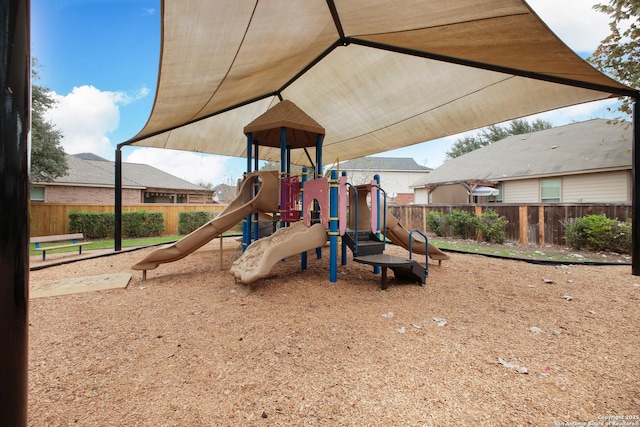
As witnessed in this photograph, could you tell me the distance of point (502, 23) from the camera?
123 inches

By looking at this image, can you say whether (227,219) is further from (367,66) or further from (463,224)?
(463,224)

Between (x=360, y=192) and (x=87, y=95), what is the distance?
1881 centimetres

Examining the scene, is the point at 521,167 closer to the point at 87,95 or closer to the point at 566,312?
the point at 566,312

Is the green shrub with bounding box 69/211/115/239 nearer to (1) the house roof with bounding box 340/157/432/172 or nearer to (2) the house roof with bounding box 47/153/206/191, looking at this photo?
(2) the house roof with bounding box 47/153/206/191

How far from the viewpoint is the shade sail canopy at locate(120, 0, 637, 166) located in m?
3.22

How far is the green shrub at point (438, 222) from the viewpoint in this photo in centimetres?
1190

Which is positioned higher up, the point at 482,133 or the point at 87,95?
the point at 482,133

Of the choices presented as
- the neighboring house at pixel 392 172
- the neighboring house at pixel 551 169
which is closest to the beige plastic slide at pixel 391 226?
the neighboring house at pixel 551 169

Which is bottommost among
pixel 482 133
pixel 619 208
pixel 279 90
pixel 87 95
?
pixel 619 208

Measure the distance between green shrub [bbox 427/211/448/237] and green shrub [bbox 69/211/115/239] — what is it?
573 inches

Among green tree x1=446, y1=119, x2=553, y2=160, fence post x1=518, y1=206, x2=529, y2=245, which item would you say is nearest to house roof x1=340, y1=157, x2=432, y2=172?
green tree x1=446, y1=119, x2=553, y2=160

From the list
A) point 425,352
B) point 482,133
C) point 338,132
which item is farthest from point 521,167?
point 482,133

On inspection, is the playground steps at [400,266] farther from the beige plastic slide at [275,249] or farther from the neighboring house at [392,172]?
the neighboring house at [392,172]

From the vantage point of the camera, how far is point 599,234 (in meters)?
7.68
